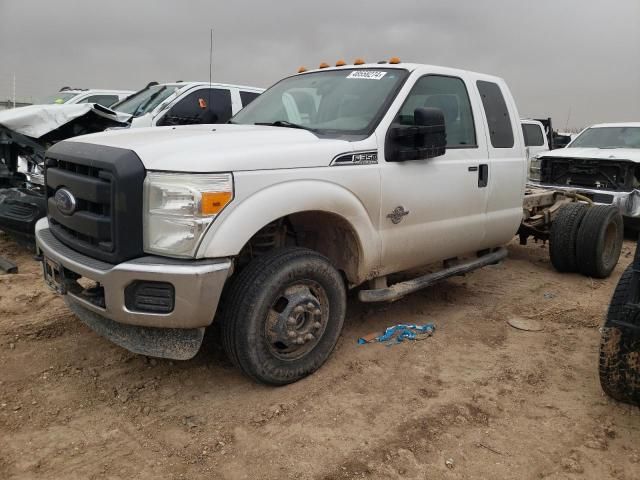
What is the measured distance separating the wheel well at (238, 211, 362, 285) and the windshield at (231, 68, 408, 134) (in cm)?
63

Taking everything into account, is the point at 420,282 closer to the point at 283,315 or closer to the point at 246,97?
the point at 283,315

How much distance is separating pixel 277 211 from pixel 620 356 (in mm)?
2017

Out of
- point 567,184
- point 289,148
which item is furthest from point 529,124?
point 289,148

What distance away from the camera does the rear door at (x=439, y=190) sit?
3.69 meters

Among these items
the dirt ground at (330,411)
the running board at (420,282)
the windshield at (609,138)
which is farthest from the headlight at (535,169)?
the dirt ground at (330,411)

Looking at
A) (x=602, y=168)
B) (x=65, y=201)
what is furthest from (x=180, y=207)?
(x=602, y=168)

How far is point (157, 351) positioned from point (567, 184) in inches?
304

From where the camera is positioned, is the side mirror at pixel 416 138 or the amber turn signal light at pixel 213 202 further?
the side mirror at pixel 416 138

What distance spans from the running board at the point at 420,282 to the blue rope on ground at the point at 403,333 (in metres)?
0.33

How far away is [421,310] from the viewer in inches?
184

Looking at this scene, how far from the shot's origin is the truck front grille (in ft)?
8.87

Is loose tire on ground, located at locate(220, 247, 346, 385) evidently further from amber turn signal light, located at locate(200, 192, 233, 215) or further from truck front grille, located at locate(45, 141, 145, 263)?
truck front grille, located at locate(45, 141, 145, 263)

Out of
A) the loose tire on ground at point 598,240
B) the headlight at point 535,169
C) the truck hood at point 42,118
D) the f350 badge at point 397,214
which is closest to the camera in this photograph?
the f350 badge at point 397,214

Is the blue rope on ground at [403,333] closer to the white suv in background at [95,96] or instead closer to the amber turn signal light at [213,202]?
the amber turn signal light at [213,202]
